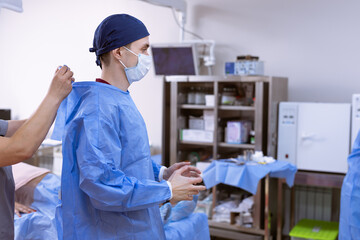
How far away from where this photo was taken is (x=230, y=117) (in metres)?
4.29

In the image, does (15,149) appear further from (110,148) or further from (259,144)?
(259,144)

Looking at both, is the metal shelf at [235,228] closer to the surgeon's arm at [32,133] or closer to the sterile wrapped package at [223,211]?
the sterile wrapped package at [223,211]

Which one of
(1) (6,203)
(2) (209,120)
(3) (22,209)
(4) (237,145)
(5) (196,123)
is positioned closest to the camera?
(1) (6,203)

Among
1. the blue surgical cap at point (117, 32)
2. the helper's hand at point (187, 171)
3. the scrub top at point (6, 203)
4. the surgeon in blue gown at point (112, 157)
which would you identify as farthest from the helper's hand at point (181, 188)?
the scrub top at point (6, 203)

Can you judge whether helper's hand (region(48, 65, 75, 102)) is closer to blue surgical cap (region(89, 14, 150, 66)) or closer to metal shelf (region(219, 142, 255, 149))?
blue surgical cap (region(89, 14, 150, 66))

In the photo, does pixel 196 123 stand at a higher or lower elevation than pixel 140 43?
lower

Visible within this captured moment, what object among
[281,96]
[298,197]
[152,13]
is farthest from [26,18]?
[298,197]

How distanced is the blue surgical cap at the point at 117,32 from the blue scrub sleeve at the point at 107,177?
29cm

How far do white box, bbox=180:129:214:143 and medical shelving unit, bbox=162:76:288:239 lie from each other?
0.04m

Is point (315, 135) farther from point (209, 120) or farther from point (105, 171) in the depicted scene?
point (105, 171)

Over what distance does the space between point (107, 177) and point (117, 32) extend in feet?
1.72

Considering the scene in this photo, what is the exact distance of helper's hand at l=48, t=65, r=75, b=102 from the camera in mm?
1496

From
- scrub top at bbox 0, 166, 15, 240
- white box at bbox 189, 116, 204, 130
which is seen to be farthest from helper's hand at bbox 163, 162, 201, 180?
white box at bbox 189, 116, 204, 130

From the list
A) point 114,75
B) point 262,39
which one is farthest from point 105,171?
point 262,39
